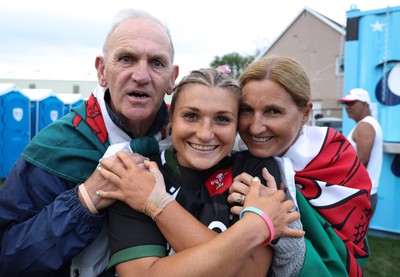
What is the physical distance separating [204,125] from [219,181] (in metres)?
0.28

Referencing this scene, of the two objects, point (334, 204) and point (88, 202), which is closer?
point (88, 202)

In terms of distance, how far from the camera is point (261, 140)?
1828 millimetres

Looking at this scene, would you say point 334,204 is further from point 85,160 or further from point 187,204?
point 85,160

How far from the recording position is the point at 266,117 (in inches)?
71.2

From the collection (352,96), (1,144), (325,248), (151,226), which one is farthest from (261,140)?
(1,144)

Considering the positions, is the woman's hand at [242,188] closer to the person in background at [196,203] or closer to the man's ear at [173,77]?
the person in background at [196,203]

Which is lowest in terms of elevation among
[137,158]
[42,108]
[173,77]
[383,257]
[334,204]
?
[383,257]

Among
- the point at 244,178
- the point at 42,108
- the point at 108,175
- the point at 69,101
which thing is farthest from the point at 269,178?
the point at 69,101

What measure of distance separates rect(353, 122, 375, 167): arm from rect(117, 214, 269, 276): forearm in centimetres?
353

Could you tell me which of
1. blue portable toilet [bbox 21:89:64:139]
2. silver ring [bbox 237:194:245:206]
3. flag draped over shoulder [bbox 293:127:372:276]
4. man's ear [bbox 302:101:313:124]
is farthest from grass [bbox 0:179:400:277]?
blue portable toilet [bbox 21:89:64:139]

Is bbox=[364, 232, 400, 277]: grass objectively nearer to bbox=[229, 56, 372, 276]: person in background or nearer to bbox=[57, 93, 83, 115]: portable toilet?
bbox=[229, 56, 372, 276]: person in background

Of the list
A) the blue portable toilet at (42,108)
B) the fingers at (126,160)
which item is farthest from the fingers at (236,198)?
the blue portable toilet at (42,108)

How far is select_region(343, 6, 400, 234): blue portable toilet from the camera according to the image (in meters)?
5.06

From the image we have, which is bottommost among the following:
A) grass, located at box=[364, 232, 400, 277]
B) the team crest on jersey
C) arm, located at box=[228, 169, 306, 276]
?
grass, located at box=[364, 232, 400, 277]
